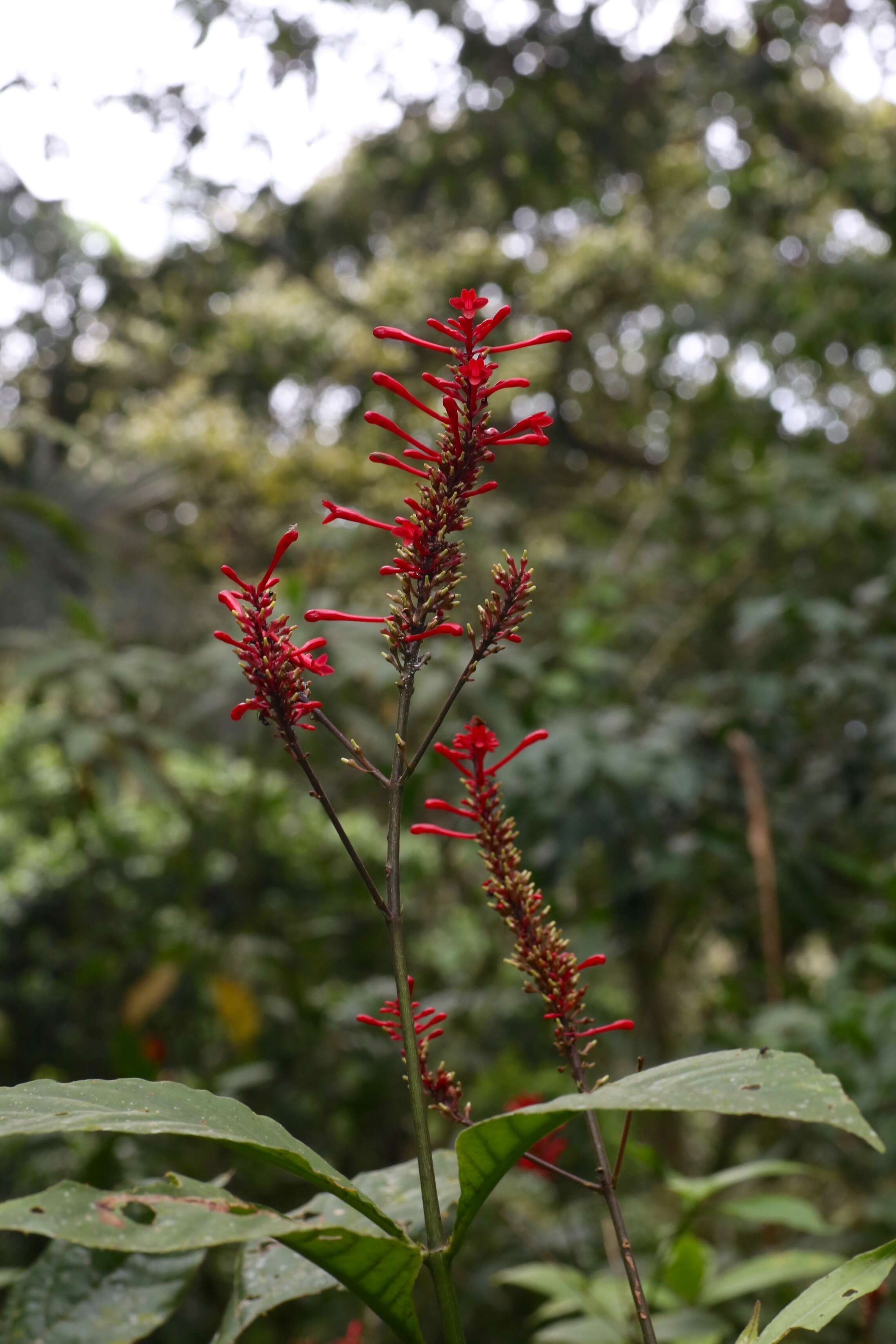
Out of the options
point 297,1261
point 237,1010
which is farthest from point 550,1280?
point 237,1010

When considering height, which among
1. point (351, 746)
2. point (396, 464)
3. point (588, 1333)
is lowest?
point (588, 1333)

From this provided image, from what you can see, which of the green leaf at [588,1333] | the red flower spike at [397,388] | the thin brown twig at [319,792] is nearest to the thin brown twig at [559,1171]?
the thin brown twig at [319,792]

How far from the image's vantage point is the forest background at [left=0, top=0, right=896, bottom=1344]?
192 cm

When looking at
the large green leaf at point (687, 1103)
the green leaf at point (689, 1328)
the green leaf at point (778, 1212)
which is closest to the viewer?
the large green leaf at point (687, 1103)

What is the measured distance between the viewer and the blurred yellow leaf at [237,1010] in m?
2.12

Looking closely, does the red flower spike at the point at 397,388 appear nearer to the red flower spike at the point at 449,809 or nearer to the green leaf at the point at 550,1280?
the red flower spike at the point at 449,809

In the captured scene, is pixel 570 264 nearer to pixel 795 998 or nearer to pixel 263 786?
pixel 263 786

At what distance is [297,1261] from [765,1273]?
2.07 ft

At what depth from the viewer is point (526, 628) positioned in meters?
3.19

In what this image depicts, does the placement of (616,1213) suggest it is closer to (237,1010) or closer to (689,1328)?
(689,1328)

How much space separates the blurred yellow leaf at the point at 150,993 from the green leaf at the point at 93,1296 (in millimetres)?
1408

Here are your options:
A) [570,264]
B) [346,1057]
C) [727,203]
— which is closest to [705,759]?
[346,1057]

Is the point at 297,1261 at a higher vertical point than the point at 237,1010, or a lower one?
lower

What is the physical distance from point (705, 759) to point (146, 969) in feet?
5.09
